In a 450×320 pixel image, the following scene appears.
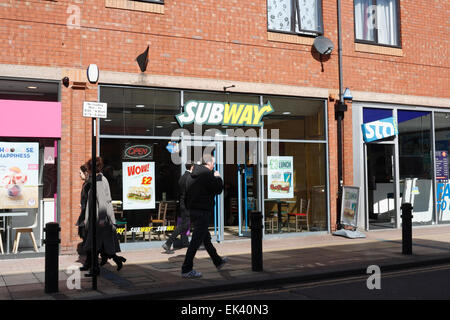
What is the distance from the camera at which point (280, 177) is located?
41.3ft

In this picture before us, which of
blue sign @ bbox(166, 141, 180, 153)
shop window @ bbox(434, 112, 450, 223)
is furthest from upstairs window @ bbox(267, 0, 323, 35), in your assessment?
shop window @ bbox(434, 112, 450, 223)

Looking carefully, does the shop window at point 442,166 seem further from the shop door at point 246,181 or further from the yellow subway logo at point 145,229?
the yellow subway logo at point 145,229

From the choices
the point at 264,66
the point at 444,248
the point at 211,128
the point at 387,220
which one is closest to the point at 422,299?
the point at 444,248

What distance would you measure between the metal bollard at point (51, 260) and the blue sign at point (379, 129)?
9404 mm

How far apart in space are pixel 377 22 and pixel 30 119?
10099mm

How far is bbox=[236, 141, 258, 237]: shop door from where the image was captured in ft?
40.1

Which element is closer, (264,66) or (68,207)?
(68,207)

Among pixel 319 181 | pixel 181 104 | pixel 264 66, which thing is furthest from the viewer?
pixel 319 181

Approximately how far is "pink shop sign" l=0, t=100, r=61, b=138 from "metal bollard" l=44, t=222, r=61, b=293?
382cm

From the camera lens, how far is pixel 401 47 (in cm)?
1423

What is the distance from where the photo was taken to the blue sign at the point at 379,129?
44.0ft

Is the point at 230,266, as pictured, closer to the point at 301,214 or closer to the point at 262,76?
the point at 301,214

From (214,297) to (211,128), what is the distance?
225 inches

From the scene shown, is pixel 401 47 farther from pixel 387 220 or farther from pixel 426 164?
pixel 387 220
